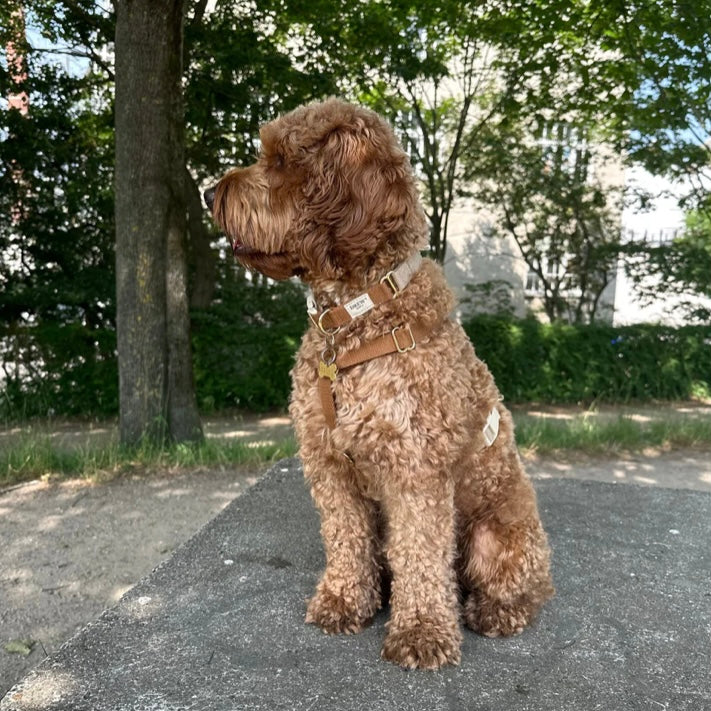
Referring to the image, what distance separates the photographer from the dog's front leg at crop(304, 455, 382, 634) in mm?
2455

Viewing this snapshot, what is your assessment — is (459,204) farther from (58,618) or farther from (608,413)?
(58,618)

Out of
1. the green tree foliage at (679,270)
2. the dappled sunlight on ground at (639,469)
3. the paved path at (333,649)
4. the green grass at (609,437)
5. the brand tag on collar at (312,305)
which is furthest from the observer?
the green tree foliage at (679,270)

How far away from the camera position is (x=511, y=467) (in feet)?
8.26

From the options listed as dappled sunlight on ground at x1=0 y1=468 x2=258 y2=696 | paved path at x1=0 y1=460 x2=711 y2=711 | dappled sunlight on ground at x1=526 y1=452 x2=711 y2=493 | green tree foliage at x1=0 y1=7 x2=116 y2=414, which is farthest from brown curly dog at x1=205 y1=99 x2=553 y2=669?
green tree foliage at x1=0 y1=7 x2=116 y2=414

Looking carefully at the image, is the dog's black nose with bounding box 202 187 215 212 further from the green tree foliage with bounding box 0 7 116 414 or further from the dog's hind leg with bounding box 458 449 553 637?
the green tree foliage with bounding box 0 7 116 414

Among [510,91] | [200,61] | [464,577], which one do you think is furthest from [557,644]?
[510,91]

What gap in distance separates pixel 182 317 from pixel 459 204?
9173 millimetres

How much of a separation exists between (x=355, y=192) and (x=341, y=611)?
1554mm

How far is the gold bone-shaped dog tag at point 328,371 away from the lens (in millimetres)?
2264

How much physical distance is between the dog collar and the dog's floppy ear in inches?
5.5

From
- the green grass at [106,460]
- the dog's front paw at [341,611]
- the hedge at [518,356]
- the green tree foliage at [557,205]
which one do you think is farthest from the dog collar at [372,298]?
the green tree foliage at [557,205]

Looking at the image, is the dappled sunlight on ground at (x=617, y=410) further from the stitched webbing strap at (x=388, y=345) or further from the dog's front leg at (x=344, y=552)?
the stitched webbing strap at (x=388, y=345)

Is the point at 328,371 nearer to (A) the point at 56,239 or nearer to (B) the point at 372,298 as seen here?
(B) the point at 372,298

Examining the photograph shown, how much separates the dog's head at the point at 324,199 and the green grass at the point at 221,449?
160 inches
